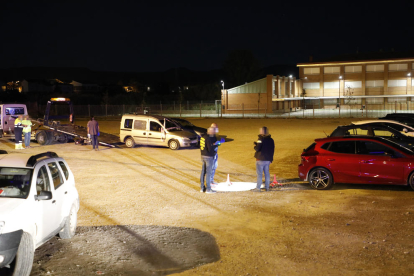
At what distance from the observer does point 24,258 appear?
17.5 feet

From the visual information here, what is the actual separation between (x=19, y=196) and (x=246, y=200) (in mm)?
5628

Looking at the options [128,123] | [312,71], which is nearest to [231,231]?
[128,123]

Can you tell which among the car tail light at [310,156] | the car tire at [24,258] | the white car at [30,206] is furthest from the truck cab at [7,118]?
the car tire at [24,258]

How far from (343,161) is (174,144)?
10588 millimetres

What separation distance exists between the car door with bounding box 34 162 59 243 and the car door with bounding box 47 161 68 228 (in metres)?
0.07

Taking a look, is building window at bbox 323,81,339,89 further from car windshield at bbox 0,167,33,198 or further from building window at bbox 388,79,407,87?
car windshield at bbox 0,167,33,198

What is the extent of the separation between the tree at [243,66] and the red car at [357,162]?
11235cm

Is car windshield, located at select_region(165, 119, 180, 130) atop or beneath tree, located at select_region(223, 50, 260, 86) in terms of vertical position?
beneath

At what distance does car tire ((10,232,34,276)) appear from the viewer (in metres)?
5.22

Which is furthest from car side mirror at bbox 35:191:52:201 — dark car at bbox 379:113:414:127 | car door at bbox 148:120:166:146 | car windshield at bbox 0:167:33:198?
dark car at bbox 379:113:414:127

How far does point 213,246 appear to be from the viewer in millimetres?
6930

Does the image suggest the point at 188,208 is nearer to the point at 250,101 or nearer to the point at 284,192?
the point at 284,192

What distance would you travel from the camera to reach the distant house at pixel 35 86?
387 ft

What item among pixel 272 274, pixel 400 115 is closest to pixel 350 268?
pixel 272 274
